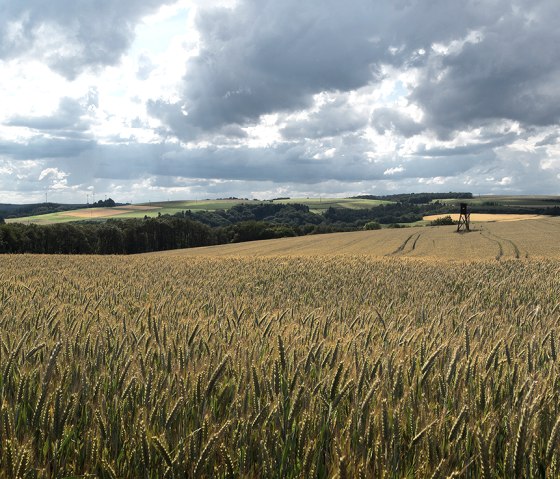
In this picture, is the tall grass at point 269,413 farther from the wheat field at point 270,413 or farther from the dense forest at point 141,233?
the dense forest at point 141,233

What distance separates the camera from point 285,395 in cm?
342

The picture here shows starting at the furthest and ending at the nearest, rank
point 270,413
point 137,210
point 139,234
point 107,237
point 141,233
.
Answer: point 137,210
point 141,233
point 139,234
point 107,237
point 270,413

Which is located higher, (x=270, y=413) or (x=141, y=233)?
(x=270, y=413)

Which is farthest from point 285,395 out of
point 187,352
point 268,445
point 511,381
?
point 511,381

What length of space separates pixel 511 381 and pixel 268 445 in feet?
6.66

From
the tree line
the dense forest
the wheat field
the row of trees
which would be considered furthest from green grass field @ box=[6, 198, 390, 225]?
the wheat field

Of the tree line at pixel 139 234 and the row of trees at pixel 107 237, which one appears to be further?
the tree line at pixel 139 234

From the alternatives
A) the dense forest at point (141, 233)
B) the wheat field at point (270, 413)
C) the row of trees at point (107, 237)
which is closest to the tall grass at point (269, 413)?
the wheat field at point (270, 413)

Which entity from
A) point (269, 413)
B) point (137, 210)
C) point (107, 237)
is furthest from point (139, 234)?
point (269, 413)

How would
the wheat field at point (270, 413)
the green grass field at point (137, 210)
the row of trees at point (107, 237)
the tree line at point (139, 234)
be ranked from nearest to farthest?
1. the wheat field at point (270, 413)
2. the row of trees at point (107, 237)
3. the tree line at point (139, 234)
4. the green grass field at point (137, 210)

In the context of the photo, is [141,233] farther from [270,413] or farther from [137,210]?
[270,413]

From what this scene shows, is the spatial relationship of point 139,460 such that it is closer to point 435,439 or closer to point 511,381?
point 435,439

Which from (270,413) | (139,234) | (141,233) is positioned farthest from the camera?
(141,233)

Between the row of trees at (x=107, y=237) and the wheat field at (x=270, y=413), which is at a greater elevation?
the wheat field at (x=270, y=413)
